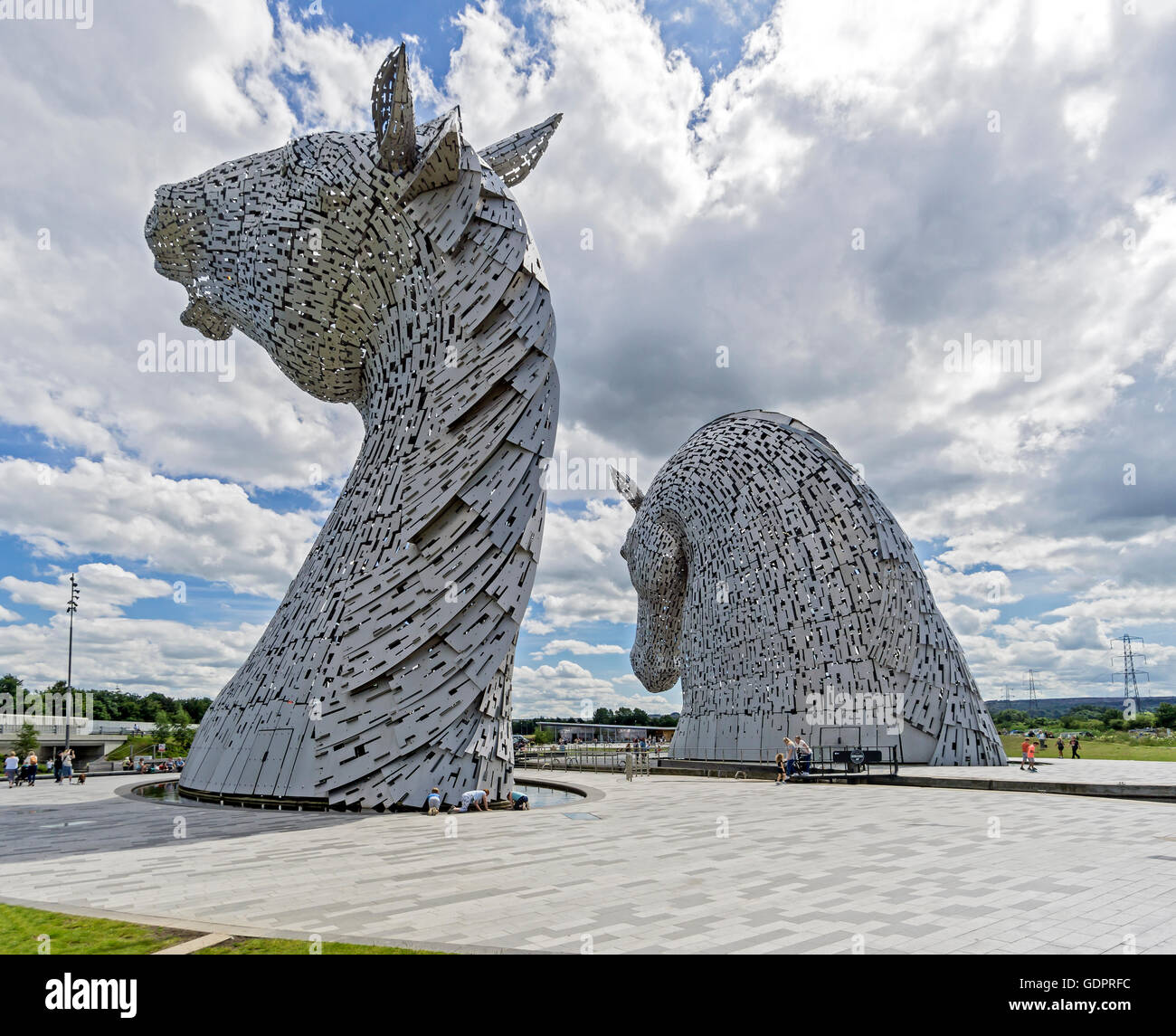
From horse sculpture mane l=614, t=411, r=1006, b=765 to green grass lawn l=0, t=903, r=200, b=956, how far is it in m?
17.9


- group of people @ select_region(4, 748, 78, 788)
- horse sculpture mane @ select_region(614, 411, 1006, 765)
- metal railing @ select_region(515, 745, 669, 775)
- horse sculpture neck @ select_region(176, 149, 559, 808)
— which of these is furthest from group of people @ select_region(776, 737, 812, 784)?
group of people @ select_region(4, 748, 78, 788)

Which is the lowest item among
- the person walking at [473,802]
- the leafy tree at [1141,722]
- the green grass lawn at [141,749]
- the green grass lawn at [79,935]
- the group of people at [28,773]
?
the leafy tree at [1141,722]

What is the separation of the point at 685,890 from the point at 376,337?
463 inches

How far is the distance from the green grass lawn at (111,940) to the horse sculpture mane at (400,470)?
685 cm

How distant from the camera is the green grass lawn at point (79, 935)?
4324mm

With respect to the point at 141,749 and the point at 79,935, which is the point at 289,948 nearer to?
the point at 79,935

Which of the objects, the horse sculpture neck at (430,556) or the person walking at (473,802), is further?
the horse sculpture neck at (430,556)

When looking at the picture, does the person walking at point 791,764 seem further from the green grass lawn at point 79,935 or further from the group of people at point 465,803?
the green grass lawn at point 79,935

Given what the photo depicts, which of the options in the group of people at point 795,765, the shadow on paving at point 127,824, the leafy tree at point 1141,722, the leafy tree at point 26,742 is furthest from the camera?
the leafy tree at point 1141,722

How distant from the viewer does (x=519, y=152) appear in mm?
15945

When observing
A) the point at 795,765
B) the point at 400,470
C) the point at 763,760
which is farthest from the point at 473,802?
the point at 763,760

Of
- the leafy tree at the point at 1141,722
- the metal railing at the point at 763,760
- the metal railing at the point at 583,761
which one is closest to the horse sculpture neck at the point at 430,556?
the metal railing at the point at 763,760

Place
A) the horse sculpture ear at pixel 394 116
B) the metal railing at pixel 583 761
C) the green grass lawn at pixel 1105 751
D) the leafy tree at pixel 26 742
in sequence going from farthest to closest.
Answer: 1. the leafy tree at pixel 26 742
2. the green grass lawn at pixel 1105 751
3. the metal railing at pixel 583 761
4. the horse sculpture ear at pixel 394 116

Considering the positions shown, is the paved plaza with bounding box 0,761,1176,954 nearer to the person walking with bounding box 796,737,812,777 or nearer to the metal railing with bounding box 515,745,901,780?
the metal railing with bounding box 515,745,901,780
